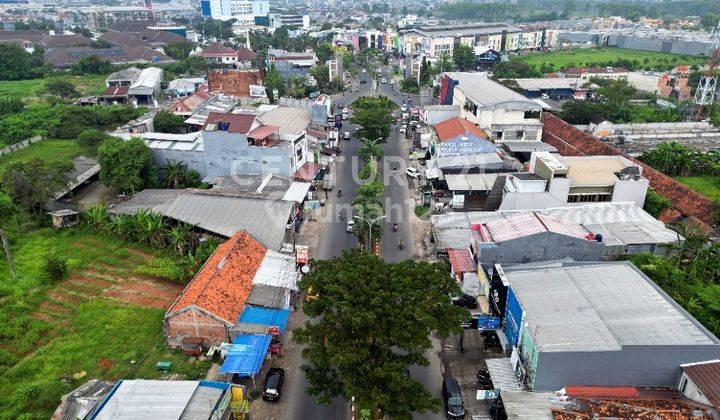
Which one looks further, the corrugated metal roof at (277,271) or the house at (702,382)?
the corrugated metal roof at (277,271)

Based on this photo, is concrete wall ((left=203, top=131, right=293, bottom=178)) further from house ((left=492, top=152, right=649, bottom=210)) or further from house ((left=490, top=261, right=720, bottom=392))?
house ((left=490, top=261, right=720, bottom=392))

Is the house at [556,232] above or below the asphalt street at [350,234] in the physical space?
above

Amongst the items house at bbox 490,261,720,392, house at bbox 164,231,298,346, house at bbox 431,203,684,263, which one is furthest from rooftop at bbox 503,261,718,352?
house at bbox 164,231,298,346

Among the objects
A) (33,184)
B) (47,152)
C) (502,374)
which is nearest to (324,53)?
(47,152)

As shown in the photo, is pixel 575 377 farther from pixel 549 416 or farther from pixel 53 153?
pixel 53 153

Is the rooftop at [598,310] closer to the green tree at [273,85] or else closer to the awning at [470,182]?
the awning at [470,182]

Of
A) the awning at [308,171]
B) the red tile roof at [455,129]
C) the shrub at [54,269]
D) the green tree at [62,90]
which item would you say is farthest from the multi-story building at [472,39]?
the shrub at [54,269]

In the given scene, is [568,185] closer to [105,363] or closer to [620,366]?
[620,366]
